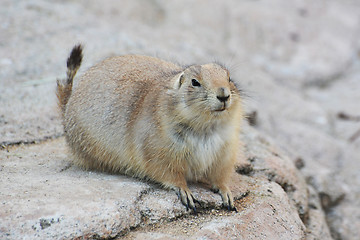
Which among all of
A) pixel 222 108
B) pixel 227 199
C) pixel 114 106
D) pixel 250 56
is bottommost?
pixel 227 199

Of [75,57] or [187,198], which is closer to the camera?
[187,198]

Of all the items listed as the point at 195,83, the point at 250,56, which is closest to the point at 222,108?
the point at 195,83

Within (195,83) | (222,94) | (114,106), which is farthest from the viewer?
(114,106)

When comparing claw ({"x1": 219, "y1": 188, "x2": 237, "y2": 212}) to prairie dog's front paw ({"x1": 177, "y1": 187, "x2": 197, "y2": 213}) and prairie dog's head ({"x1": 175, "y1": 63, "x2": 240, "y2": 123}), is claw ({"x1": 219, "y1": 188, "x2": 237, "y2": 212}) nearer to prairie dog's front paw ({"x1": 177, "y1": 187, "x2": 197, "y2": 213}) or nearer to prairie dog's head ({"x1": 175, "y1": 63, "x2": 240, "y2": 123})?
prairie dog's front paw ({"x1": 177, "y1": 187, "x2": 197, "y2": 213})

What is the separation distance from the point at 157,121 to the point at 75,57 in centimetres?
132

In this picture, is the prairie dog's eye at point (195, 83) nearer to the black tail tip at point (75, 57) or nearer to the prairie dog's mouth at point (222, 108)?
the prairie dog's mouth at point (222, 108)

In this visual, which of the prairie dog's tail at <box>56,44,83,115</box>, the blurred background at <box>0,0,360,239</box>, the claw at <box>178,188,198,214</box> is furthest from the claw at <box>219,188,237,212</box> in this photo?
the prairie dog's tail at <box>56,44,83,115</box>

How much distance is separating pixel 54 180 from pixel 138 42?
A: 13.7ft

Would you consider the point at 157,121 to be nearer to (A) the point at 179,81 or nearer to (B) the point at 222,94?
(A) the point at 179,81

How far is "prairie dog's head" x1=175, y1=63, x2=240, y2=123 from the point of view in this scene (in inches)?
145

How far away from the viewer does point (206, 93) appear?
12.1 feet

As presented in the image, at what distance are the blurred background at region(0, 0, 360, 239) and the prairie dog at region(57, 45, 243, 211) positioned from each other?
1.05 metres

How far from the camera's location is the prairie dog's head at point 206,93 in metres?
3.67

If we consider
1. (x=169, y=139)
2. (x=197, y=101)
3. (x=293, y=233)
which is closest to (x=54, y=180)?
(x=169, y=139)
